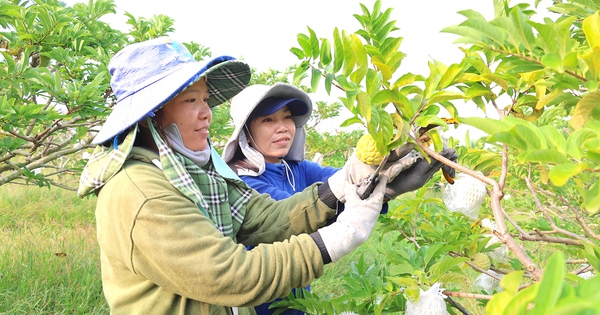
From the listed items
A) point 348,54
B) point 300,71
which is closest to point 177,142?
point 300,71

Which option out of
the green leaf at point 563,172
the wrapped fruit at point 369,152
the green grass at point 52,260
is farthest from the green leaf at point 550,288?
the green grass at point 52,260

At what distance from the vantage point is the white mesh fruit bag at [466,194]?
1.23m

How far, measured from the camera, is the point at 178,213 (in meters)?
1.05

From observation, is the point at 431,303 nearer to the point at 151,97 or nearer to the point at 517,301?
the point at 517,301

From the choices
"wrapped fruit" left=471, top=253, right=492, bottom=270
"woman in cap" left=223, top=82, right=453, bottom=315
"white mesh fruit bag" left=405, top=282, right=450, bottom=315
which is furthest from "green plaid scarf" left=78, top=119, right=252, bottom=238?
"wrapped fruit" left=471, top=253, right=492, bottom=270

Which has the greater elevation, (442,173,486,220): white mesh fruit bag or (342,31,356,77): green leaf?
(342,31,356,77): green leaf

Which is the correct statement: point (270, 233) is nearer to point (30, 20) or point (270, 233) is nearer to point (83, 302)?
point (30, 20)

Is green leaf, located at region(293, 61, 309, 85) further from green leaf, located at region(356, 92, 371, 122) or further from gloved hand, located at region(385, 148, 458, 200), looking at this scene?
gloved hand, located at region(385, 148, 458, 200)

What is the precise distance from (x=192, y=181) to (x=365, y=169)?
0.44 meters

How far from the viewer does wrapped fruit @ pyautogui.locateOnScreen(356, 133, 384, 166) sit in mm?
1185

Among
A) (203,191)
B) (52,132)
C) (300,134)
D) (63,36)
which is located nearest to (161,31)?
(63,36)

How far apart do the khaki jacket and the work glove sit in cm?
23

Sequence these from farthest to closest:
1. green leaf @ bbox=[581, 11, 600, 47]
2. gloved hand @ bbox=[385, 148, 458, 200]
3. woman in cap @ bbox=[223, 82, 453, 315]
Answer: woman in cap @ bbox=[223, 82, 453, 315] < gloved hand @ bbox=[385, 148, 458, 200] < green leaf @ bbox=[581, 11, 600, 47]

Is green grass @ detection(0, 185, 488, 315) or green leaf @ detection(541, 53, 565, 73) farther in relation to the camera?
green grass @ detection(0, 185, 488, 315)
